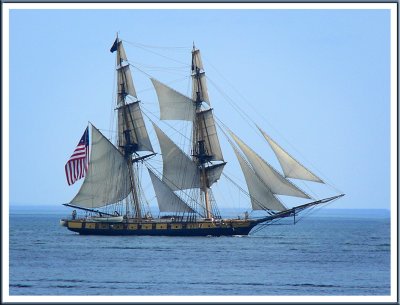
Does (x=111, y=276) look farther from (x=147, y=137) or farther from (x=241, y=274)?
(x=147, y=137)

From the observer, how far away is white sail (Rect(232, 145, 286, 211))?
235 feet

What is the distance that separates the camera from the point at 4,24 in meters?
44.8

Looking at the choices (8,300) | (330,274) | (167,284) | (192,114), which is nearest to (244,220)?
(192,114)

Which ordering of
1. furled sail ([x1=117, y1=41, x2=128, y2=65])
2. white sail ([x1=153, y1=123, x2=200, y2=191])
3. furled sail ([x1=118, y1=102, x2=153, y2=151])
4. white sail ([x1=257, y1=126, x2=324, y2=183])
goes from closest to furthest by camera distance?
white sail ([x1=257, y1=126, x2=324, y2=183])
white sail ([x1=153, y1=123, x2=200, y2=191])
furled sail ([x1=117, y1=41, x2=128, y2=65])
furled sail ([x1=118, y1=102, x2=153, y2=151])

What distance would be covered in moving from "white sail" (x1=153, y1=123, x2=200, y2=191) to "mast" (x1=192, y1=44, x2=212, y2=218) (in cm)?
57

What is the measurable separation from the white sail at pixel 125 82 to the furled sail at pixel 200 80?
4804mm

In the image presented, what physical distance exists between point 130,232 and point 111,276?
2333cm

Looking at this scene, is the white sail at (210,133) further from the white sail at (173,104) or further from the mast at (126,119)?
the mast at (126,119)

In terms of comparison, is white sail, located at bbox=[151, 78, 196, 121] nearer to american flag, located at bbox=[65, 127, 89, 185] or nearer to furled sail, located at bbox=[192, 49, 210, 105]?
furled sail, located at bbox=[192, 49, 210, 105]

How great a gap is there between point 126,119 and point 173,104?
4.42 metres

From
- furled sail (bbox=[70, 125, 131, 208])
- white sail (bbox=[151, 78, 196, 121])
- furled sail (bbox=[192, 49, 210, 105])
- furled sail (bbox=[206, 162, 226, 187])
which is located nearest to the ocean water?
furled sail (bbox=[70, 125, 131, 208])

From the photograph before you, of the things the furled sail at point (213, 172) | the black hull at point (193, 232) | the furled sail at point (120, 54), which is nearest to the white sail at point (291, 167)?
the furled sail at point (213, 172)

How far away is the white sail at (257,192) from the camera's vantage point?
235 ft

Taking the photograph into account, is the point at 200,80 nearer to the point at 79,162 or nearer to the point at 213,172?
the point at 213,172
